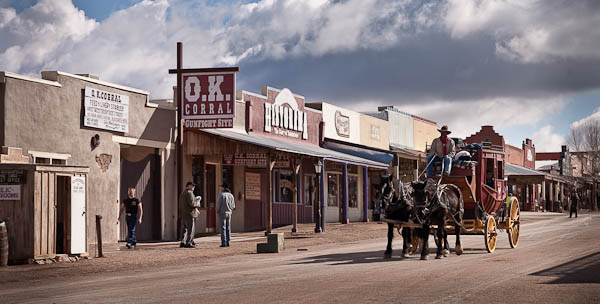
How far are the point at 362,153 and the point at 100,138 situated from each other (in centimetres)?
1714

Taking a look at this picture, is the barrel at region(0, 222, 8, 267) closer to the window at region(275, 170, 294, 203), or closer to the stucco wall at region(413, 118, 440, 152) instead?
the window at region(275, 170, 294, 203)

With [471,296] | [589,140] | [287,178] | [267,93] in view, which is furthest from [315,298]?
[589,140]

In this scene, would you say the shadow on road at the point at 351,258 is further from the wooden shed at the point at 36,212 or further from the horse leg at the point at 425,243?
the wooden shed at the point at 36,212

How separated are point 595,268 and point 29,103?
1406 centimetres

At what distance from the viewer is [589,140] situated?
86625 millimetres

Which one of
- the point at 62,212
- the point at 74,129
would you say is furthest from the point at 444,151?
the point at 74,129

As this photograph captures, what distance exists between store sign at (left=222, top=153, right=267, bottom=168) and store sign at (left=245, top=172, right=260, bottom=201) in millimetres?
2683

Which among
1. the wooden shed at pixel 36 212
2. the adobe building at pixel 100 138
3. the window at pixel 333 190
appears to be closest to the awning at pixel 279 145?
the adobe building at pixel 100 138

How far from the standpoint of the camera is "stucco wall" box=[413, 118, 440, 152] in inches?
2058

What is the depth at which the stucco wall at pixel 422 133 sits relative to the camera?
52.3 meters

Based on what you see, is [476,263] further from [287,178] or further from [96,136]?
[287,178]

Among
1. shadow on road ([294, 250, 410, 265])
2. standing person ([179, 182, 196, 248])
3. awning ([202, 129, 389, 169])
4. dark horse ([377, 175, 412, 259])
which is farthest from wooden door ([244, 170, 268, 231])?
dark horse ([377, 175, 412, 259])

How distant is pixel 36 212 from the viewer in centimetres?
1786

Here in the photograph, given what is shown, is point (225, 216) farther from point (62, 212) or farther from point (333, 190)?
point (333, 190)
